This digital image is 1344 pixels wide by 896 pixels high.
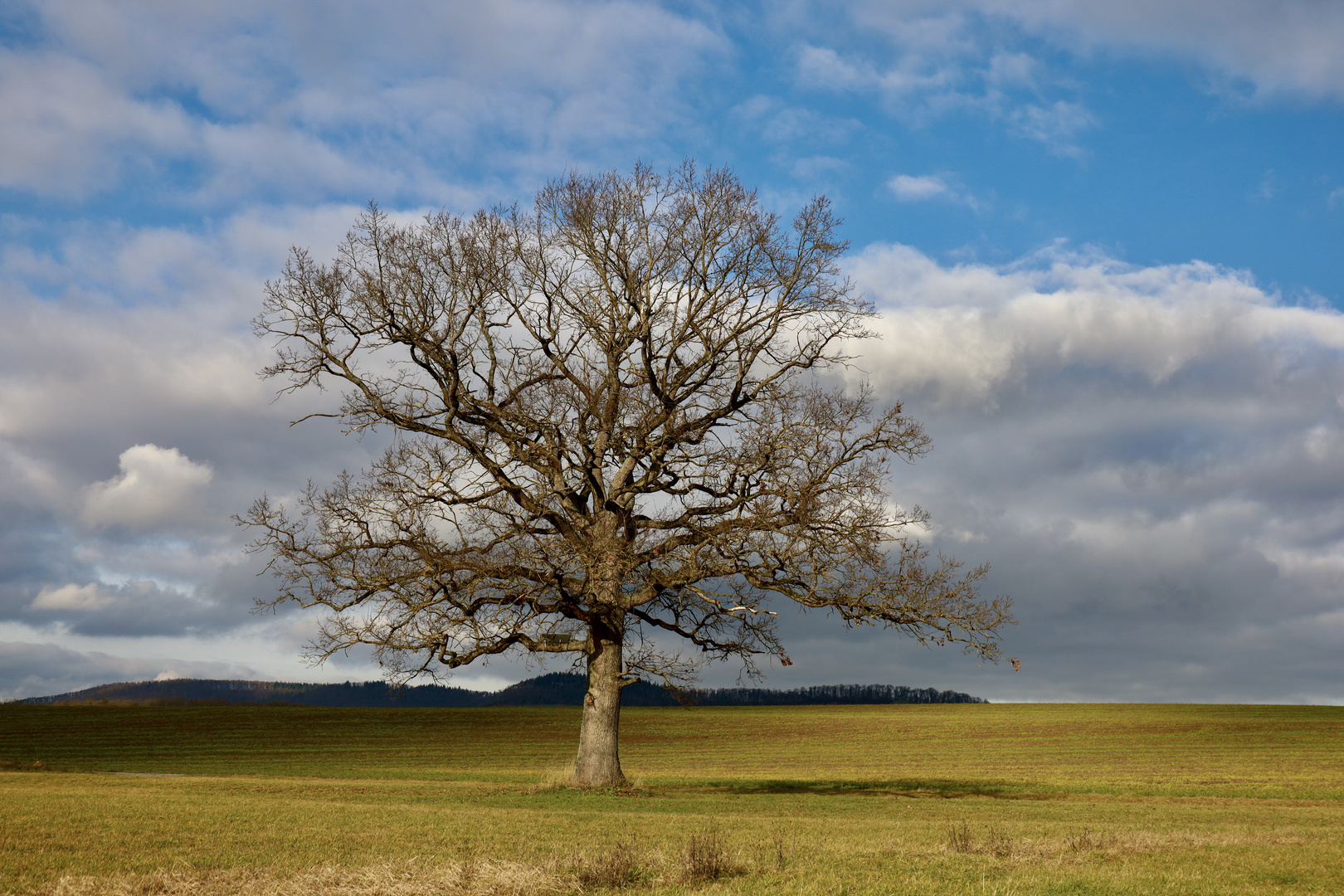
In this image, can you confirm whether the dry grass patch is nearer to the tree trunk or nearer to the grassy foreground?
the grassy foreground

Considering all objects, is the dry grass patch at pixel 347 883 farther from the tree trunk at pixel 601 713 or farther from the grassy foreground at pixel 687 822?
the tree trunk at pixel 601 713

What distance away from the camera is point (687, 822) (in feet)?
54.6

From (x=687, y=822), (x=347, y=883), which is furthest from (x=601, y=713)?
(x=347, y=883)

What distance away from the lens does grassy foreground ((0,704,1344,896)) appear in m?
9.89

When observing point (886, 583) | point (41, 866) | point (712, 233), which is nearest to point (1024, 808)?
point (886, 583)

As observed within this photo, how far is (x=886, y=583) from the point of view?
2239 cm

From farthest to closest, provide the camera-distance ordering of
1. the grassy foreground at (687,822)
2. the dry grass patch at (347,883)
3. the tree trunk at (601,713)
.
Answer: the tree trunk at (601,713) → the grassy foreground at (687,822) → the dry grass patch at (347,883)

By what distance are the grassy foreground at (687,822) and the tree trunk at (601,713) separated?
782mm

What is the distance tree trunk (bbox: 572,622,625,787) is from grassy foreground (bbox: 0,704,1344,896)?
2.57ft

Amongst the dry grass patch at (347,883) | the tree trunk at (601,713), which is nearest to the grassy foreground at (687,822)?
the dry grass patch at (347,883)

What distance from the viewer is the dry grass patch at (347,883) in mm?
9094

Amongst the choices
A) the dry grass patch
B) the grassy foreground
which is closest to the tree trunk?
the grassy foreground

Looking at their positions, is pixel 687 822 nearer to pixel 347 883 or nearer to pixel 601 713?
pixel 601 713

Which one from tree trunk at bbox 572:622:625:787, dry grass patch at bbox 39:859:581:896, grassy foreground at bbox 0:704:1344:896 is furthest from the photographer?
tree trunk at bbox 572:622:625:787
